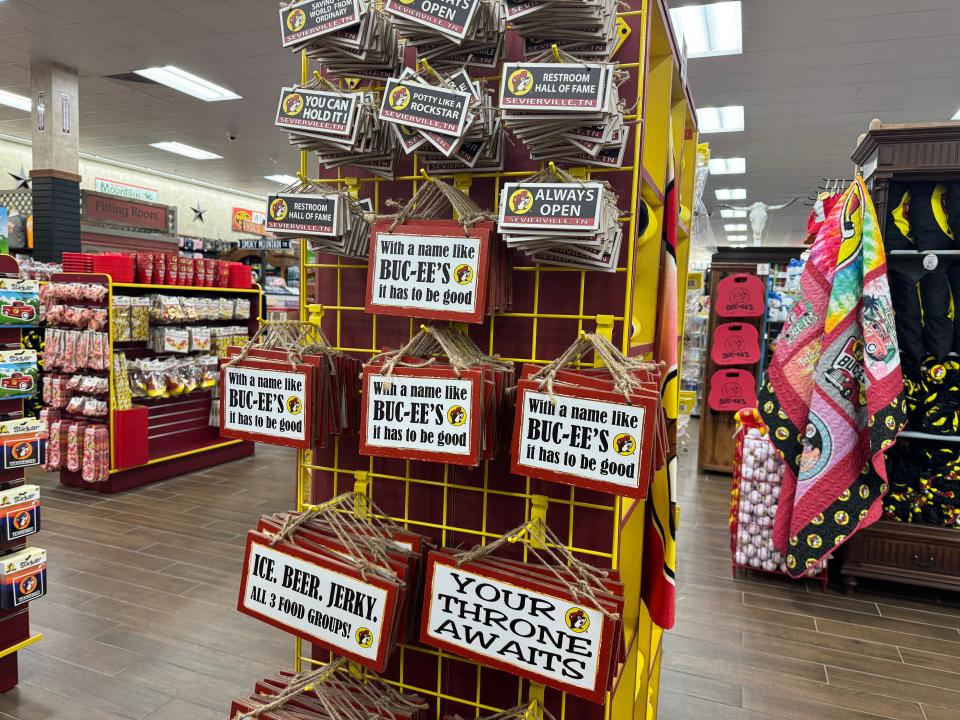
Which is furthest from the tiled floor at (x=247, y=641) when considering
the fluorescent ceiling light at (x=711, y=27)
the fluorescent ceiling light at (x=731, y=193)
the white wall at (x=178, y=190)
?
the white wall at (x=178, y=190)

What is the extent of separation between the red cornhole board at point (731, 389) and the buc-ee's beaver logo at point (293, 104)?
5258 millimetres

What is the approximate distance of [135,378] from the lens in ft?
16.5

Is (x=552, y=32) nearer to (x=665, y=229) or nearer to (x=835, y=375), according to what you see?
(x=665, y=229)

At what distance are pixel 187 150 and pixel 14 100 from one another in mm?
3090

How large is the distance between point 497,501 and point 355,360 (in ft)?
1.52

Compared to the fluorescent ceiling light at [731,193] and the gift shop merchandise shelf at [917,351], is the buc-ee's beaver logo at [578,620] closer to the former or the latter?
the gift shop merchandise shelf at [917,351]

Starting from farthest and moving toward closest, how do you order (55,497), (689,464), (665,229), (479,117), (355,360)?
(689,464), (55,497), (665,229), (355,360), (479,117)

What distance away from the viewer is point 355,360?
1.48 meters

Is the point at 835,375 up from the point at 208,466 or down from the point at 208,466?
up

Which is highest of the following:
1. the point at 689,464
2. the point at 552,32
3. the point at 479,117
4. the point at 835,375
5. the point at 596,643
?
the point at 552,32

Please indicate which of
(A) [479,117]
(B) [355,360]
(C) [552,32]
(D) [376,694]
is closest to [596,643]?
(D) [376,694]

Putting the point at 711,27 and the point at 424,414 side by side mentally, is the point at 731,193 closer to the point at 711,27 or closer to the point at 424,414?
the point at 711,27

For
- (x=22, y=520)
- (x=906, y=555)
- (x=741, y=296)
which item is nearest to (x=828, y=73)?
(x=741, y=296)

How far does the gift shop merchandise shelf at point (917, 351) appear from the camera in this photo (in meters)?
3.25
